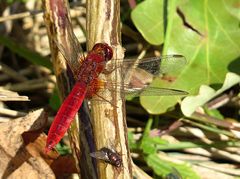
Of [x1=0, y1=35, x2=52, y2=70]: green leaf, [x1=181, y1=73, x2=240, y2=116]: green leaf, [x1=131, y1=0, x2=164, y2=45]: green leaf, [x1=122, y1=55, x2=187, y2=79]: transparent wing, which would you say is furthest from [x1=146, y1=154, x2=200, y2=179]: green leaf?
[x1=0, y1=35, x2=52, y2=70]: green leaf

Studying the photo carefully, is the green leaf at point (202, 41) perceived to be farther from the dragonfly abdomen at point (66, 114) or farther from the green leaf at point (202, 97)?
the dragonfly abdomen at point (66, 114)

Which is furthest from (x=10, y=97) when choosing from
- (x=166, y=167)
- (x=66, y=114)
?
(x=166, y=167)

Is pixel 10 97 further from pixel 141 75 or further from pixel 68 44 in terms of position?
pixel 141 75

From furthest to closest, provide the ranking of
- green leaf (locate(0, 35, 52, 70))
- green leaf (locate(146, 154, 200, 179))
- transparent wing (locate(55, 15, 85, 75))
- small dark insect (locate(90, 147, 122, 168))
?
green leaf (locate(0, 35, 52, 70)), green leaf (locate(146, 154, 200, 179)), transparent wing (locate(55, 15, 85, 75)), small dark insect (locate(90, 147, 122, 168))

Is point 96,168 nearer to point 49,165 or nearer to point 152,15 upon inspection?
point 49,165

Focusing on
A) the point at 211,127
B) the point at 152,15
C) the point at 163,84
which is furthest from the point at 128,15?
the point at 211,127

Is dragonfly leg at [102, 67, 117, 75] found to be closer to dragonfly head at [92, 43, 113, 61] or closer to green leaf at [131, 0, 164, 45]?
dragonfly head at [92, 43, 113, 61]
